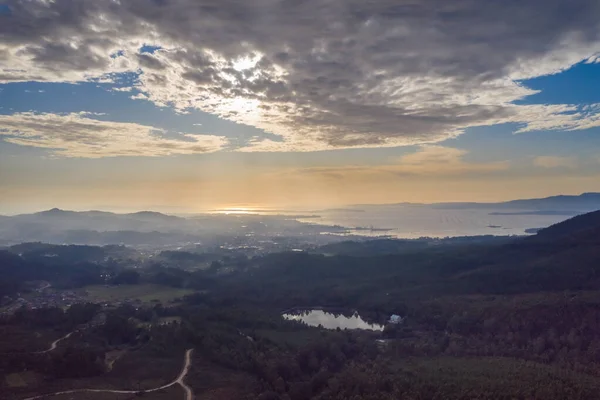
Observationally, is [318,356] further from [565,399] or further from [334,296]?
[334,296]

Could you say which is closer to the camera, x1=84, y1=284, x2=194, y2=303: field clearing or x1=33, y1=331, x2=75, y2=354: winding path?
x1=33, y1=331, x2=75, y2=354: winding path

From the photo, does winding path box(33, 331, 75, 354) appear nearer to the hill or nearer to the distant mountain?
the distant mountain

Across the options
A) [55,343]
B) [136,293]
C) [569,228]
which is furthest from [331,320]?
[569,228]

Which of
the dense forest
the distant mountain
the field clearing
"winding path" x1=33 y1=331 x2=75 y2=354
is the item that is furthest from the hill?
"winding path" x1=33 y1=331 x2=75 y2=354

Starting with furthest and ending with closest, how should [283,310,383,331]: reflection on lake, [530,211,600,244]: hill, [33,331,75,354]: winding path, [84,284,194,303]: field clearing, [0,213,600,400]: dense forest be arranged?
[530,211,600,244]: hill, [84,284,194,303]: field clearing, [283,310,383,331]: reflection on lake, [33,331,75,354]: winding path, [0,213,600,400]: dense forest

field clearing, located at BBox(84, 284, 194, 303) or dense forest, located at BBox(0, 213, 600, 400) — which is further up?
dense forest, located at BBox(0, 213, 600, 400)

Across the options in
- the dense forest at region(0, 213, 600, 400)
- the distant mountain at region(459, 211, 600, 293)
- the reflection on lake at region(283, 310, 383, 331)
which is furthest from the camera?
the distant mountain at region(459, 211, 600, 293)
